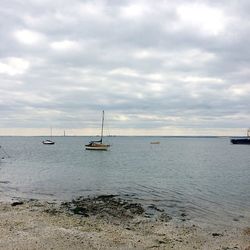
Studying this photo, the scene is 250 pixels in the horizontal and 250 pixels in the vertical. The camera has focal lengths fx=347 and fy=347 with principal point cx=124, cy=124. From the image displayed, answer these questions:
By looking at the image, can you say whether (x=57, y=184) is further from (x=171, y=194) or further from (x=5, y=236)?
(x=5, y=236)

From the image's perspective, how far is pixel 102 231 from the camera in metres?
19.2

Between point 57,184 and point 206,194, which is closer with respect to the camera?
point 206,194

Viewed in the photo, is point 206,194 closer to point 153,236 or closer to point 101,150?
point 153,236

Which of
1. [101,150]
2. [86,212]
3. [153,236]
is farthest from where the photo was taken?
[101,150]

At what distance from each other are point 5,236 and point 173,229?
30.6ft

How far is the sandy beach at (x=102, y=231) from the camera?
16812 millimetres

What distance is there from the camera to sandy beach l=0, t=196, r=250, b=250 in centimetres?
1681

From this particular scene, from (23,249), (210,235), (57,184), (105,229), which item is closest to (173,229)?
(210,235)

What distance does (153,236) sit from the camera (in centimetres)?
1855

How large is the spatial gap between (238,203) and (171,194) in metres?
6.91

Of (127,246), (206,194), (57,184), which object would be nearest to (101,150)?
(57,184)

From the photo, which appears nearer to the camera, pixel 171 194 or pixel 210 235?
pixel 210 235

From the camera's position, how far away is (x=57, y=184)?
4069 cm

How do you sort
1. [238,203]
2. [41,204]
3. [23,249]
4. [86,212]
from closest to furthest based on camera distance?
[23,249]
[86,212]
[41,204]
[238,203]
